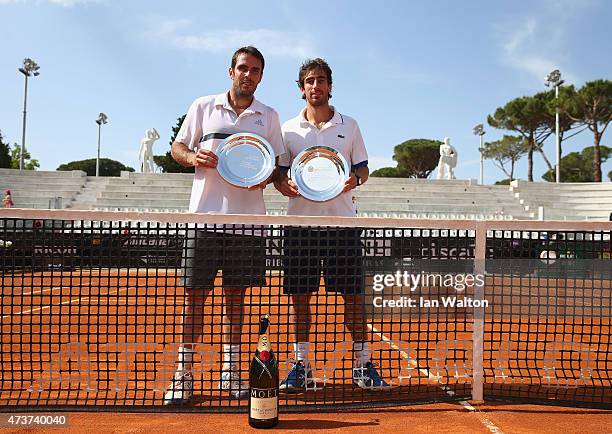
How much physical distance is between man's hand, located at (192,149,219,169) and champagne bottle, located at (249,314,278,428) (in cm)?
97

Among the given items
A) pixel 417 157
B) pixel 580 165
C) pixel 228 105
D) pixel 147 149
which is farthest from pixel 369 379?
pixel 580 165

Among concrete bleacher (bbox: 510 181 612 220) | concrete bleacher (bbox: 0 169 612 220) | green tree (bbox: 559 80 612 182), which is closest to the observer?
concrete bleacher (bbox: 0 169 612 220)

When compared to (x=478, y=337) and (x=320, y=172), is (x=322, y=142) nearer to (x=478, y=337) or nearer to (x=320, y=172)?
(x=320, y=172)

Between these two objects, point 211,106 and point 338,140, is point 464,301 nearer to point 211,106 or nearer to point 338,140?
point 338,140

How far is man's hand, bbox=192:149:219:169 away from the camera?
3059 millimetres

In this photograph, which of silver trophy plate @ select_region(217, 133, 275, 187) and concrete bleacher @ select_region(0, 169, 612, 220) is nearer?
silver trophy plate @ select_region(217, 133, 275, 187)

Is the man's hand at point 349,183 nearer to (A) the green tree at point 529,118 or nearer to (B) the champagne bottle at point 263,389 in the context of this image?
(B) the champagne bottle at point 263,389

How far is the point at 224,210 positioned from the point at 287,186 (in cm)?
41

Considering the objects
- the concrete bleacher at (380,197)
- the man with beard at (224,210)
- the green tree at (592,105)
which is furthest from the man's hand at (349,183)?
the green tree at (592,105)

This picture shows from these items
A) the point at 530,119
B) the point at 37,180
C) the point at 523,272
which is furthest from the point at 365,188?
the point at 530,119

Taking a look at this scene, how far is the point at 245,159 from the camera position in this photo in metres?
3.19

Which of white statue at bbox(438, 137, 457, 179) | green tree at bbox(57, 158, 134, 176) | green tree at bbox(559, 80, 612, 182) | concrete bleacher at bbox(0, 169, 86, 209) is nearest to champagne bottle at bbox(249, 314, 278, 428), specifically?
concrete bleacher at bbox(0, 169, 86, 209)

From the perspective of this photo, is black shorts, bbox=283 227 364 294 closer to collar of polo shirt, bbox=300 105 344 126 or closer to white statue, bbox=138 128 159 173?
collar of polo shirt, bbox=300 105 344 126

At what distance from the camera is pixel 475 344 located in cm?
313
